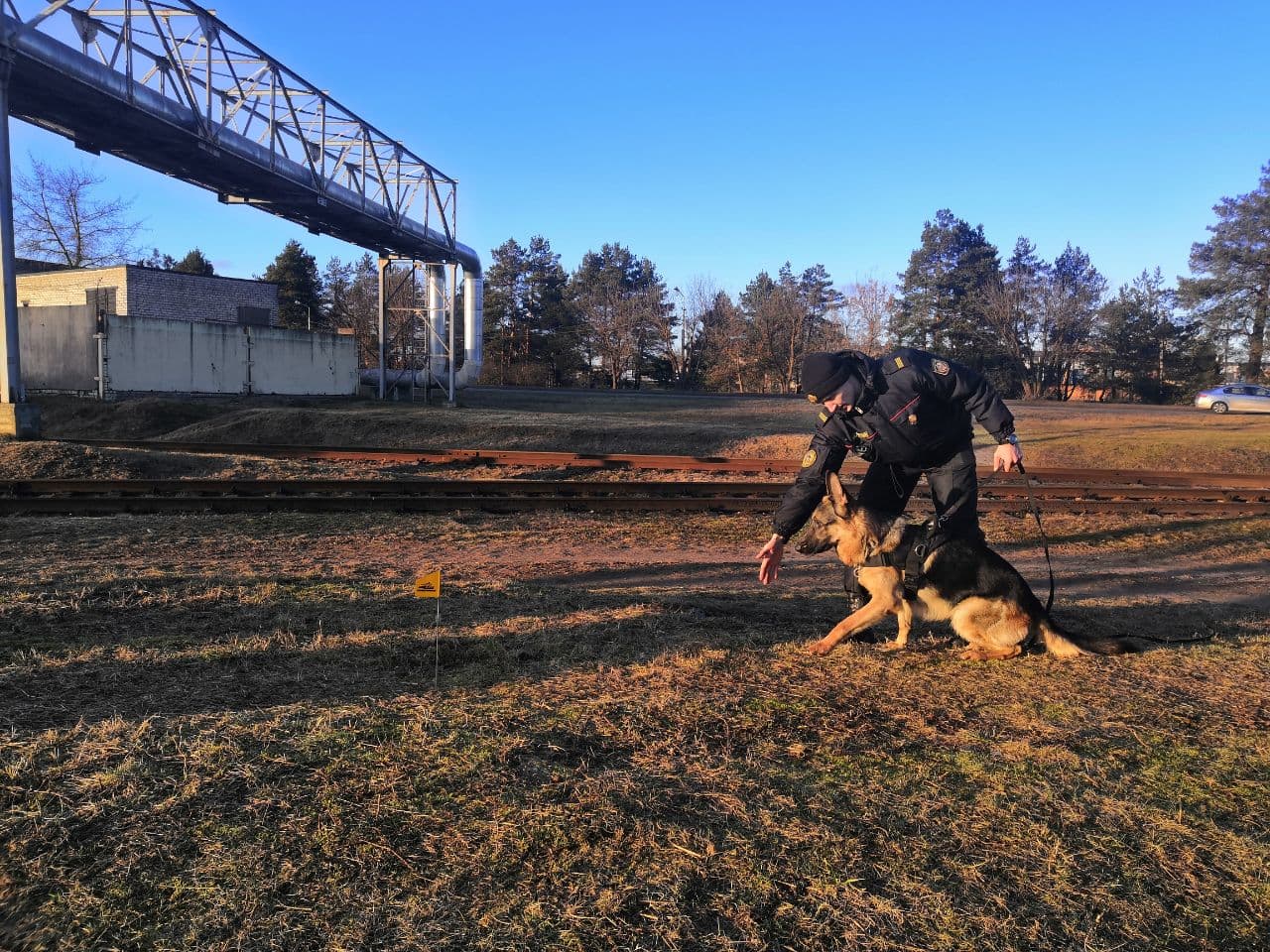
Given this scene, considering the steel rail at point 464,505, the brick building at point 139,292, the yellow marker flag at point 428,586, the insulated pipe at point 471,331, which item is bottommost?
the steel rail at point 464,505

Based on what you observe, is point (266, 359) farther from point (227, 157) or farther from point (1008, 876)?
point (1008, 876)

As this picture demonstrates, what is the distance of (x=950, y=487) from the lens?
487 cm

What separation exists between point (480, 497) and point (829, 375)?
7305 millimetres

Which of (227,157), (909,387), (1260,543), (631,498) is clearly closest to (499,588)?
(909,387)

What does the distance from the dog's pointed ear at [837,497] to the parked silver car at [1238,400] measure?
42.5 metres

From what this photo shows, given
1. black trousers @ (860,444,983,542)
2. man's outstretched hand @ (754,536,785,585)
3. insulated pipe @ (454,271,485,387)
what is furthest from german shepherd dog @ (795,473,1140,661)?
insulated pipe @ (454,271,485,387)

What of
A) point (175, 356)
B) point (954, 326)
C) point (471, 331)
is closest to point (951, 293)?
point (954, 326)

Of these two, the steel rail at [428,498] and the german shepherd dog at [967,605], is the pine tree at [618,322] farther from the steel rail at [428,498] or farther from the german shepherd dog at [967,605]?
the german shepherd dog at [967,605]

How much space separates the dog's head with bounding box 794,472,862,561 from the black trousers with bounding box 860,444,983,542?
23 centimetres

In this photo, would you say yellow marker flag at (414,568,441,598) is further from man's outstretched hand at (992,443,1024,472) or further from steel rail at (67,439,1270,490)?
steel rail at (67,439,1270,490)

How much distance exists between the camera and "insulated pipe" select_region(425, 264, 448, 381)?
31.2m

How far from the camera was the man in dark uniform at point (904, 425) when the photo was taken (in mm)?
4605

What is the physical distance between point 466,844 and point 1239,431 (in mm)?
29121

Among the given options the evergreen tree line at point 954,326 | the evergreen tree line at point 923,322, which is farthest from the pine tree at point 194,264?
the evergreen tree line at point 954,326
